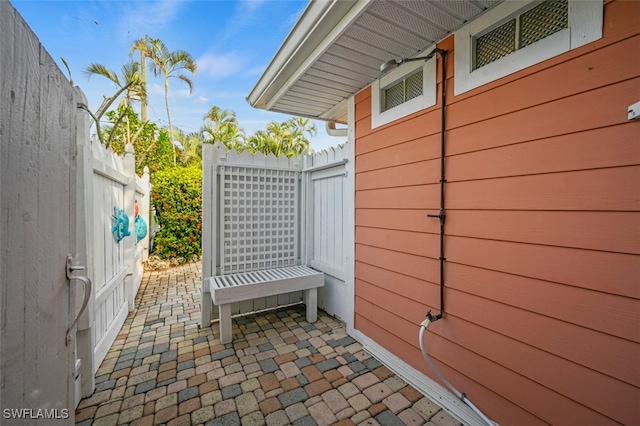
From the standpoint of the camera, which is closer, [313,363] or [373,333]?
[313,363]

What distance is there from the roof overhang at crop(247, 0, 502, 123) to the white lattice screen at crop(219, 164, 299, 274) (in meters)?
1.06

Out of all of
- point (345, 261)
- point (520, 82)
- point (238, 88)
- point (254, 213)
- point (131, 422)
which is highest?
point (238, 88)

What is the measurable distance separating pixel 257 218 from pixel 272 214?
21 cm

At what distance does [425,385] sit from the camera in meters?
2.01

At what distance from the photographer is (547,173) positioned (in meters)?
1.38

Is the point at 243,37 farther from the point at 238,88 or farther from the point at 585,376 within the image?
the point at 585,376

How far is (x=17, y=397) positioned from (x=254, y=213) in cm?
277

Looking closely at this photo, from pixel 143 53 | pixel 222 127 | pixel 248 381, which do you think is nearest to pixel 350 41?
pixel 248 381

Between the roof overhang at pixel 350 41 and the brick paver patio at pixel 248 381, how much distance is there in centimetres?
258

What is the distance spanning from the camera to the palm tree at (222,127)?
12.6m

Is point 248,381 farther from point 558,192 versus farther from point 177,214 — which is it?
point 177,214

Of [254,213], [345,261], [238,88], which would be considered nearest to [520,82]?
[345,261]

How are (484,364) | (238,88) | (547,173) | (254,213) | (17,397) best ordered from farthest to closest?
(238,88) < (254,213) < (484,364) < (547,173) < (17,397)

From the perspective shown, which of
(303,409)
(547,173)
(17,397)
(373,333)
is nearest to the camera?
(17,397)
